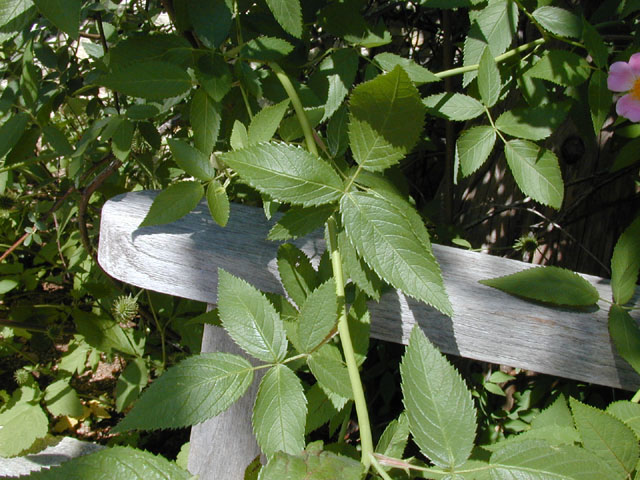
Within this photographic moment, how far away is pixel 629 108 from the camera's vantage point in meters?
1.05

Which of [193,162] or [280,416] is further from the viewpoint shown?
[193,162]

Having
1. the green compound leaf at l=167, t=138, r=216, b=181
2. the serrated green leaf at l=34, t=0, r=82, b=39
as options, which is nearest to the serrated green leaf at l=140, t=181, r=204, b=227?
the green compound leaf at l=167, t=138, r=216, b=181

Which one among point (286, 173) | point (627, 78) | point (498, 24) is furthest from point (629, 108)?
point (286, 173)

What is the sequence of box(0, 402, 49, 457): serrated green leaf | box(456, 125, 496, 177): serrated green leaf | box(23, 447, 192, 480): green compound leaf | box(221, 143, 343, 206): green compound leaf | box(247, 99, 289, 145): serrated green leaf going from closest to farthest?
box(23, 447, 192, 480): green compound leaf → box(221, 143, 343, 206): green compound leaf → box(247, 99, 289, 145): serrated green leaf → box(456, 125, 496, 177): serrated green leaf → box(0, 402, 49, 457): serrated green leaf

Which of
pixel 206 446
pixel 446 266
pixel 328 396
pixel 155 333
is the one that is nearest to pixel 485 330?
pixel 446 266

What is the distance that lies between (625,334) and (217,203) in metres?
0.63

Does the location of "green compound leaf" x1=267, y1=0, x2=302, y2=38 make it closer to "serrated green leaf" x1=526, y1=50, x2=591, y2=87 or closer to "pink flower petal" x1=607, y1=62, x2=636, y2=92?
"serrated green leaf" x1=526, y1=50, x2=591, y2=87

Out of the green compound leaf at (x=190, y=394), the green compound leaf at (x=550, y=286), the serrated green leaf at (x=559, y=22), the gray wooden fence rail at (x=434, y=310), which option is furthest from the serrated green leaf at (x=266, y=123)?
the serrated green leaf at (x=559, y=22)

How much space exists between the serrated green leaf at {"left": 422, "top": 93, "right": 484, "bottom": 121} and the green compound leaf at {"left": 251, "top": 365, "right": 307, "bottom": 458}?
0.58m

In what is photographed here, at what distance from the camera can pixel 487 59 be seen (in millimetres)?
894

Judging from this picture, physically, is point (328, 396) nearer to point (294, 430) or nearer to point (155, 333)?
point (294, 430)

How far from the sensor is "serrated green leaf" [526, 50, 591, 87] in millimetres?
909

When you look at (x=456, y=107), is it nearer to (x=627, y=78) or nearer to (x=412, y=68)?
(x=412, y=68)

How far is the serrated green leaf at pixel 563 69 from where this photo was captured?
909mm
